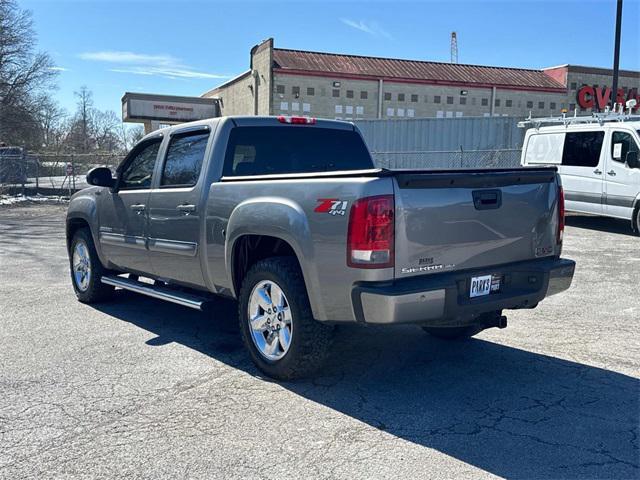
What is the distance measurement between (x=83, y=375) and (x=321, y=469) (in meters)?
2.35

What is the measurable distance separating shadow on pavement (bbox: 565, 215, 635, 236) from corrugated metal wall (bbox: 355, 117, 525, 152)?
539 cm

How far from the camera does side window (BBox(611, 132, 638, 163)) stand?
12883mm

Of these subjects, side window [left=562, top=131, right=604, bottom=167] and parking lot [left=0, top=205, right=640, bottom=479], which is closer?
parking lot [left=0, top=205, right=640, bottom=479]

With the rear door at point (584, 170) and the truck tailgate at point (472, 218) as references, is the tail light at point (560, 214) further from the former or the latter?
the rear door at point (584, 170)

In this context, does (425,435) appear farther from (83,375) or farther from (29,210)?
(29,210)

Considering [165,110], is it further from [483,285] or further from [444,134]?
[483,285]

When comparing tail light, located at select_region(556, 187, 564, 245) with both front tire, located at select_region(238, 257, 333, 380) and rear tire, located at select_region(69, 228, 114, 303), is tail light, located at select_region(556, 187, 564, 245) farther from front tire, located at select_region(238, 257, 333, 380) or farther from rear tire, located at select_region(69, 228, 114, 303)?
rear tire, located at select_region(69, 228, 114, 303)

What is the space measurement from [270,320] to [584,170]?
11.7m

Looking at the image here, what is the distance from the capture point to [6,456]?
3.39 meters

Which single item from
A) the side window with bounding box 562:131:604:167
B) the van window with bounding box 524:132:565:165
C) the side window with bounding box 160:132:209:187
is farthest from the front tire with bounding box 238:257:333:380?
the van window with bounding box 524:132:565:165

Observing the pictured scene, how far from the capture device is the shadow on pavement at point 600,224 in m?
14.1

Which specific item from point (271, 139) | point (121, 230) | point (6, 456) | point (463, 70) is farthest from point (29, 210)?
point (463, 70)

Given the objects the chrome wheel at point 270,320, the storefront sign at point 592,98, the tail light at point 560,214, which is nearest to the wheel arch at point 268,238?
the chrome wheel at point 270,320

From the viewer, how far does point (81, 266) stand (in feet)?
23.7
